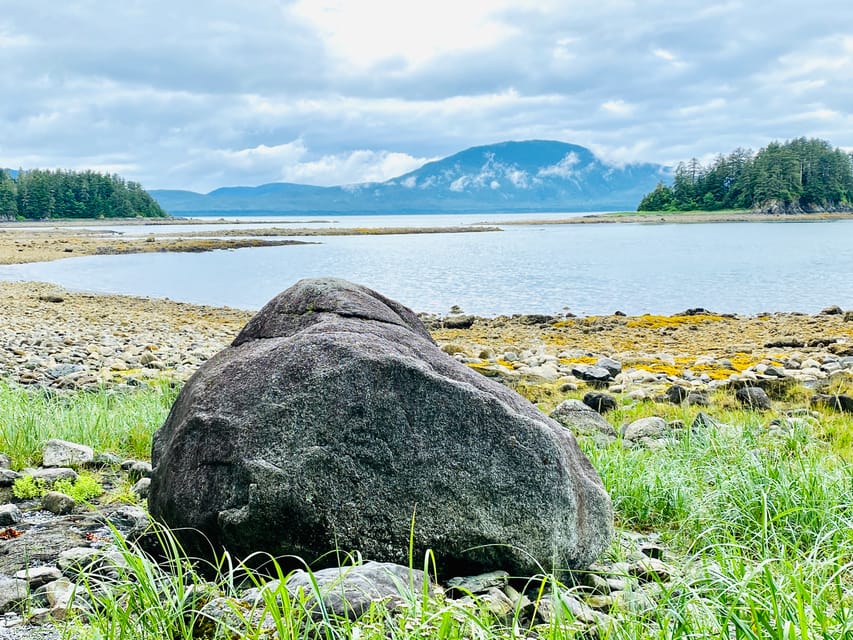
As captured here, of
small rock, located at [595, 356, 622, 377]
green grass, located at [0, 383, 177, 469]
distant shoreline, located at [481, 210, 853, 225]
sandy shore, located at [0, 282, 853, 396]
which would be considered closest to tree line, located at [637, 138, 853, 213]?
distant shoreline, located at [481, 210, 853, 225]

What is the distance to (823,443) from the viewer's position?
6.49 metres

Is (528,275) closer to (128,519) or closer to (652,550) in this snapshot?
(652,550)

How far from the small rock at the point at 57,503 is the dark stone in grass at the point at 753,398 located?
26.6 ft

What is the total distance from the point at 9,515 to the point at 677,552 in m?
4.26

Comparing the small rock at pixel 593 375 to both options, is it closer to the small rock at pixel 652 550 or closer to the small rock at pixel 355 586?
the small rock at pixel 652 550

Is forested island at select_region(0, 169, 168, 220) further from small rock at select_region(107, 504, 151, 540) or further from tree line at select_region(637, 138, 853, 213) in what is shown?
small rock at select_region(107, 504, 151, 540)

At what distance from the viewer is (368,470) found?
376cm

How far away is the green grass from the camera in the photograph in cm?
620

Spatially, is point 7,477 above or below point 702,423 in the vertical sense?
above

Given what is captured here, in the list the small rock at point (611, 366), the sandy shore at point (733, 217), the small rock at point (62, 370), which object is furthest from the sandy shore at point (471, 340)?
the sandy shore at point (733, 217)

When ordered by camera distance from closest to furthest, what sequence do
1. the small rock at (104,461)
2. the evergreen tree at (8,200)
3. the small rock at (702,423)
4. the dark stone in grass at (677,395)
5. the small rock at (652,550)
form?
the small rock at (652,550), the small rock at (104,461), the small rock at (702,423), the dark stone in grass at (677,395), the evergreen tree at (8,200)

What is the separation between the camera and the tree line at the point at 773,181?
113 metres

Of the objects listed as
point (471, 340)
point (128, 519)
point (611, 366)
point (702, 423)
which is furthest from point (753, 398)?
point (471, 340)

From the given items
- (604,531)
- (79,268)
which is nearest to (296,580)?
(604,531)
